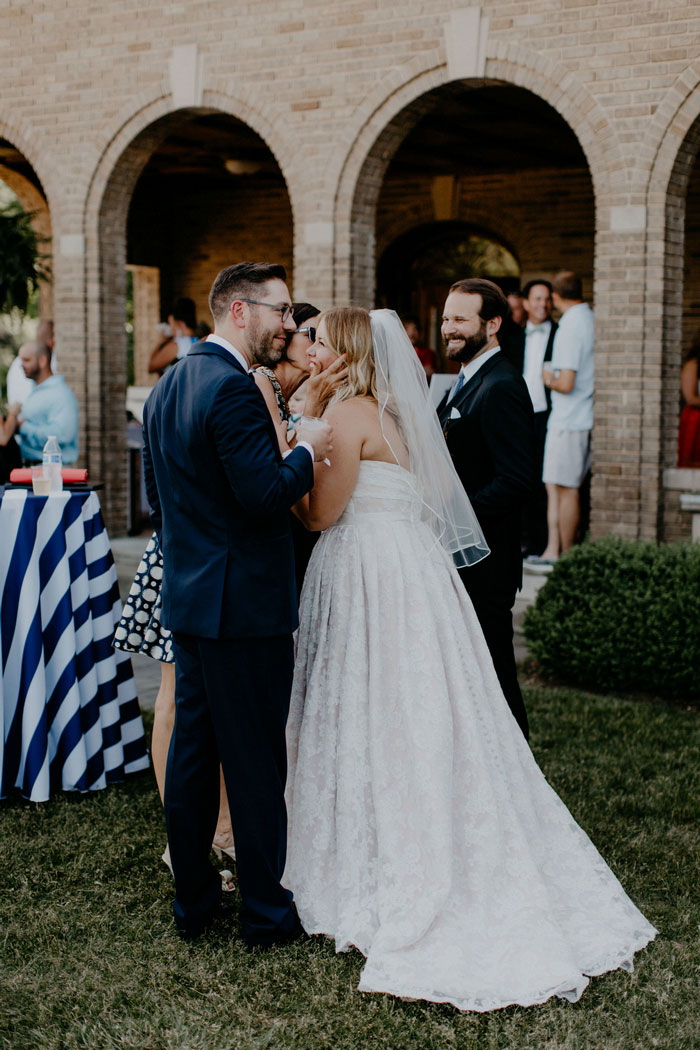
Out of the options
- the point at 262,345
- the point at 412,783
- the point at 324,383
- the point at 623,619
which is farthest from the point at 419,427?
the point at 623,619

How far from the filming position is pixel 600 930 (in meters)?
3.72

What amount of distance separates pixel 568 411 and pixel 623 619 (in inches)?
111

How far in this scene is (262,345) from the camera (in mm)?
3605

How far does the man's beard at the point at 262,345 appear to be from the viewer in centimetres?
358

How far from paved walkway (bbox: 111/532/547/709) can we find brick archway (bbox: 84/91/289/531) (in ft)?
1.87

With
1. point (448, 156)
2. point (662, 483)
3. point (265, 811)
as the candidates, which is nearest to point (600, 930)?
point (265, 811)

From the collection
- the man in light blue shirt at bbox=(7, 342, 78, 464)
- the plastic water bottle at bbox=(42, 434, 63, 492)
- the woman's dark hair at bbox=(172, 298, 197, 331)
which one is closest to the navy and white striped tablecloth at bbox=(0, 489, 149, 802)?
the plastic water bottle at bbox=(42, 434, 63, 492)

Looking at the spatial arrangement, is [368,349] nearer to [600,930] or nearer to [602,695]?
[600,930]

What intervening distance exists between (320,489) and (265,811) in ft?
3.36

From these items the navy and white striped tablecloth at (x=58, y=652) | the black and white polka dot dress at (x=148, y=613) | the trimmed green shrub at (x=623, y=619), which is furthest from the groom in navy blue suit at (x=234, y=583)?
the trimmed green shrub at (x=623, y=619)

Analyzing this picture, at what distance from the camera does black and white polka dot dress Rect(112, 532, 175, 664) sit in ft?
14.2

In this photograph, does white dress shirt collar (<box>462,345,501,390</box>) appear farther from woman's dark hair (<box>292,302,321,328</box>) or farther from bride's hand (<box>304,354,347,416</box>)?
bride's hand (<box>304,354,347,416</box>)

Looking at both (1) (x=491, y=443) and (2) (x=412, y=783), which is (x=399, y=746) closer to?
(2) (x=412, y=783)

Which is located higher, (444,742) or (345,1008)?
(444,742)
